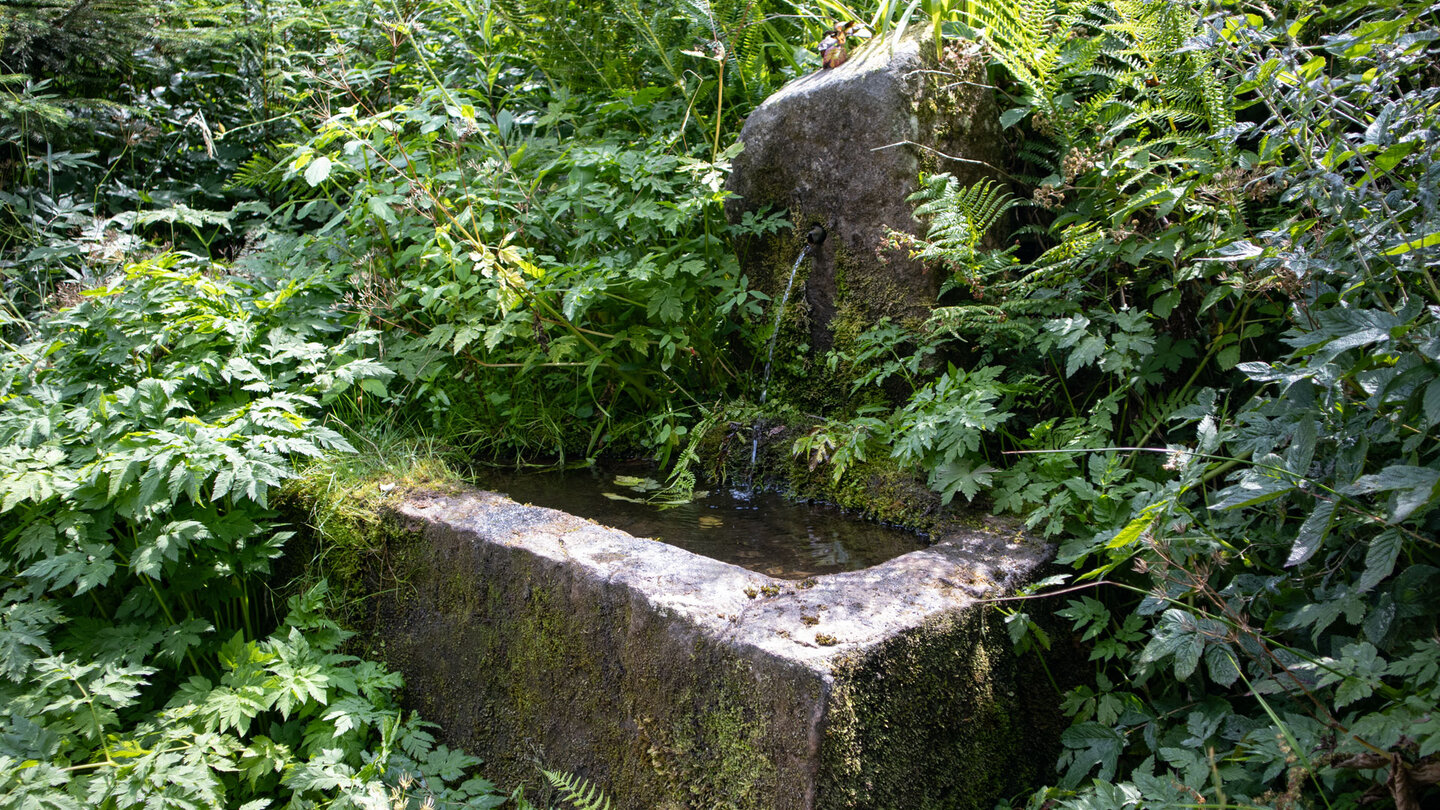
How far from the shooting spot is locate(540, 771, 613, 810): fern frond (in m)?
2.16

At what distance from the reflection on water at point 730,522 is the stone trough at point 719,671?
359mm

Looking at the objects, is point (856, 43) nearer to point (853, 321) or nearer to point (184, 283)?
point (853, 321)

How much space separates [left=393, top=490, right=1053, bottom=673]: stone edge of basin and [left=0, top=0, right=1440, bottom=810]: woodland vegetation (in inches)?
6.5

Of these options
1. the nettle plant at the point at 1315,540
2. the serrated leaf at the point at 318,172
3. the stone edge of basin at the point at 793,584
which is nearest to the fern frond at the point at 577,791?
the stone edge of basin at the point at 793,584

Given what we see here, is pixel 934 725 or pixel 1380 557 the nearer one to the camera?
pixel 1380 557

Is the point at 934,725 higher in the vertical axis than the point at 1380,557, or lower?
lower

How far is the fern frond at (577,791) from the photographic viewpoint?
2158mm

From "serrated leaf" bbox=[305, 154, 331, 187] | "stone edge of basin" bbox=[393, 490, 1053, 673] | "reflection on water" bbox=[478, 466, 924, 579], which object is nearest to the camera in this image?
"stone edge of basin" bbox=[393, 490, 1053, 673]

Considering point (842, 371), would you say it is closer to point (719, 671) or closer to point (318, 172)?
point (719, 671)

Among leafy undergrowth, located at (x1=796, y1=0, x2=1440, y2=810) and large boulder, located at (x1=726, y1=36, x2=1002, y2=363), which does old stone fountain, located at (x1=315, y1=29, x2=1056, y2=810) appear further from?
leafy undergrowth, located at (x1=796, y1=0, x2=1440, y2=810)

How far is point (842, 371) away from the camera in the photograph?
3461mm

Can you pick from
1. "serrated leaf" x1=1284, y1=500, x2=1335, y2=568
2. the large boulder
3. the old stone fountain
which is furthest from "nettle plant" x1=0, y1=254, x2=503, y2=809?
"serrated leaf" x1=1284, y1=500, x2=1335, y2=568

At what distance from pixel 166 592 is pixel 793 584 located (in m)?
2.05

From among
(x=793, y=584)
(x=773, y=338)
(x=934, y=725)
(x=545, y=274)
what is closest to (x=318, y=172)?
(x=545, y=274)
